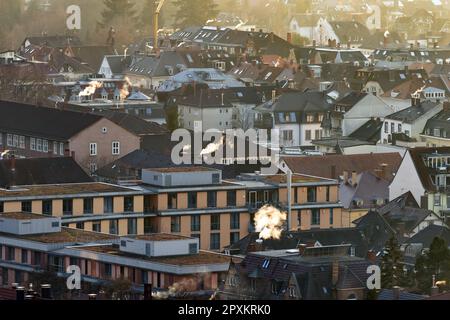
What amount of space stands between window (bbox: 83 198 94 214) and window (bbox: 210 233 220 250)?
245cm

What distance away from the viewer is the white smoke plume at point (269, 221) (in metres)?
36.9

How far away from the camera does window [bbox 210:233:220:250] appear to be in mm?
40188

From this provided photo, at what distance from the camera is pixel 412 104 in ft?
213

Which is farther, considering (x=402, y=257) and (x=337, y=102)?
(x=337, y=102)

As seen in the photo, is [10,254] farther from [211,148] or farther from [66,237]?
[211,148]

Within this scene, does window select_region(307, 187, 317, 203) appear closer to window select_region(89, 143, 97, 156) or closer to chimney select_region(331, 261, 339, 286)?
window select_region(89, 143, 97, 156)

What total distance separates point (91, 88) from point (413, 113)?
14153mm

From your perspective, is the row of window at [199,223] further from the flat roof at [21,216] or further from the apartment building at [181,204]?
the flat roof at [21,216]

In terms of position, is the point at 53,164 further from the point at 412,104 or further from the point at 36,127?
the point at 412,104

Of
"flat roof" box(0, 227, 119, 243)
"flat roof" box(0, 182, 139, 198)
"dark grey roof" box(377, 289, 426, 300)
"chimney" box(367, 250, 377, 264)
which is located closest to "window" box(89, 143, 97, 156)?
"flat roof" box(0, 182, 139, 198)

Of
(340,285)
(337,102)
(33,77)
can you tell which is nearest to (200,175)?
(340,285)

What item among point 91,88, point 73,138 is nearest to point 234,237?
point 73,138

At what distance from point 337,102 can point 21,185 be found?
24.4 meters

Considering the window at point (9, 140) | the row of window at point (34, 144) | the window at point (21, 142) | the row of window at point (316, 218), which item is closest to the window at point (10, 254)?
the row of window at point (316, 218)
